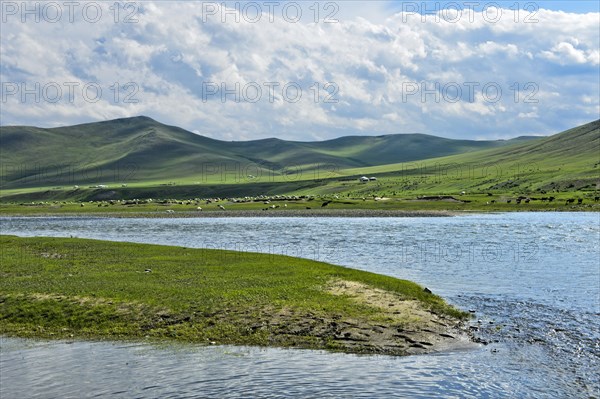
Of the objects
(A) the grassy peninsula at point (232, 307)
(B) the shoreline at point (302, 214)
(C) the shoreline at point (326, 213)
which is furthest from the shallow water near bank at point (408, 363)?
(B) the shoreline at point (302, 214)

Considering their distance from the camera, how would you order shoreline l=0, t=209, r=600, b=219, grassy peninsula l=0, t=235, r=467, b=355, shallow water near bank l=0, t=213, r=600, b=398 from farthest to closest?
shoreline l=0, t=209, r=600, b=219 → grassy peninsula l=0, t=235, r=467, b=355 → shallow water near bank l=0, t=213, r=600, b=398

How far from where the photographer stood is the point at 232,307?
33.1 metres

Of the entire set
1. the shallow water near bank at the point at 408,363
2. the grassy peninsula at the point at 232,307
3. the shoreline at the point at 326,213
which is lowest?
the shallow water near bank at the point at 408,363

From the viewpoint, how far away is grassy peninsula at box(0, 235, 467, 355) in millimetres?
28969

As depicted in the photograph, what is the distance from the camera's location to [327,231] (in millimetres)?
91688

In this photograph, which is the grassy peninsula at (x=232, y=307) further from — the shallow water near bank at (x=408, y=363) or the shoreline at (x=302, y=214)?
the shoreline at (x=302, y=214)

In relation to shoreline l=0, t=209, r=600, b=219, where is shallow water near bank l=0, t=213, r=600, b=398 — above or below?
below

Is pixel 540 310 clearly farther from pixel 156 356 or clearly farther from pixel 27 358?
pixel 27 358

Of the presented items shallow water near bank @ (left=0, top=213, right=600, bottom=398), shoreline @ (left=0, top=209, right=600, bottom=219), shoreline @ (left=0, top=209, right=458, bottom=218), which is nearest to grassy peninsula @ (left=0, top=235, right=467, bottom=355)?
shallow water near bank @ (left=0, top=213, right=600, bottom=398)

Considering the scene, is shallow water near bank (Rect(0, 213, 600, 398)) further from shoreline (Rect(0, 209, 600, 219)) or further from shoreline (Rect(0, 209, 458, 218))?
shoreline (Rect(0, 209, 458, 218))

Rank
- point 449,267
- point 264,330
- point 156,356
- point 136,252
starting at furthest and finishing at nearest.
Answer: point 136,252, point 449,267, point 264,330, point 156,356

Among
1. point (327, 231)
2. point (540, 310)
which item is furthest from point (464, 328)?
point (327, 231)

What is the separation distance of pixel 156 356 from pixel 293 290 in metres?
12.8

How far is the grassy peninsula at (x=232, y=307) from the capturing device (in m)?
29.0
